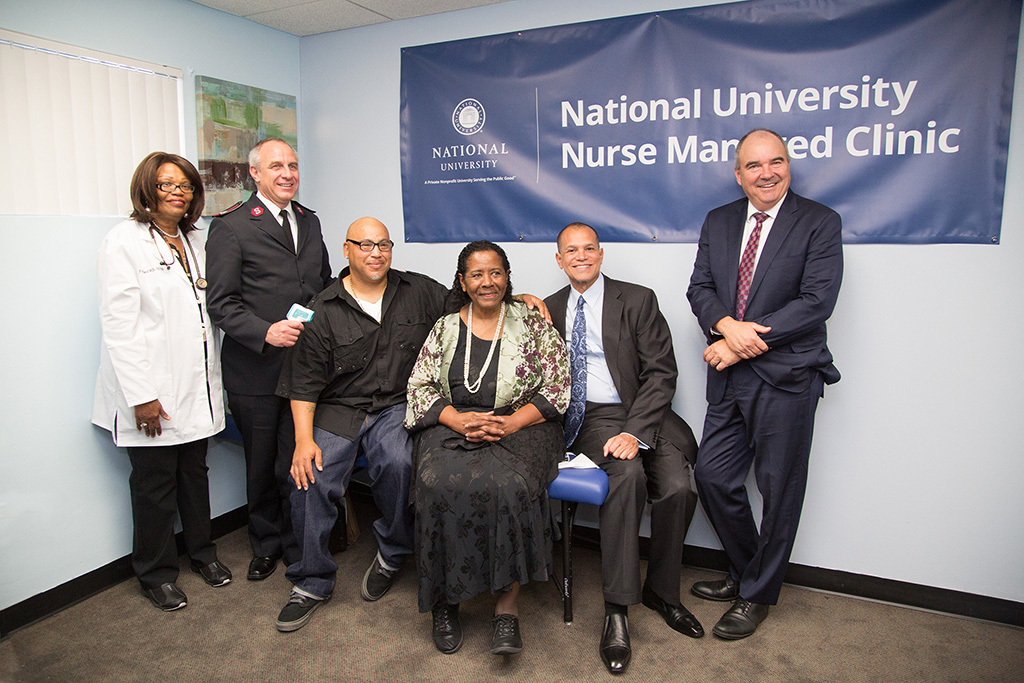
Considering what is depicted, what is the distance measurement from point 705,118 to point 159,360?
2.43 m

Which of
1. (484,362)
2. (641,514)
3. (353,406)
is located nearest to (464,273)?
(484,362)

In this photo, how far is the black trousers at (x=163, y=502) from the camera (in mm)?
2779

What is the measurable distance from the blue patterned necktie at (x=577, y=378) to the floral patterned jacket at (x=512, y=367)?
116mm

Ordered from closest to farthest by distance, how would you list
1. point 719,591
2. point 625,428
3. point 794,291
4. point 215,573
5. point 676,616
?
point 794,291 < point 676,616 < point 625,428 < point 719,591 < point 215,573

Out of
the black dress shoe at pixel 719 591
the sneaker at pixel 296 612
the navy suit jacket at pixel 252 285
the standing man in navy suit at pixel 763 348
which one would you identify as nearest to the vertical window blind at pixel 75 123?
the navy suit jacket at pixel 252 285

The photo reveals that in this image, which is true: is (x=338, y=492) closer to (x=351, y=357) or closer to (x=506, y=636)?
(x=351, y=357)

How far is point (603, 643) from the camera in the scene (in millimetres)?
2438

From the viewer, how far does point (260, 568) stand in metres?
3.05

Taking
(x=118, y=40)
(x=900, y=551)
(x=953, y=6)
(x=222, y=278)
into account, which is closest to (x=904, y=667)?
(x=900, y=551)

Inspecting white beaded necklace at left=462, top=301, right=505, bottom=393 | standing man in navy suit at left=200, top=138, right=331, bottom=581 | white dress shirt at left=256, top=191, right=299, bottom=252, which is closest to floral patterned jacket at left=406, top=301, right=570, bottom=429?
white beaded necklace at left=462, top=301, right=505, bottom=393

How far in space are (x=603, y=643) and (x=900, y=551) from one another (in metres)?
1.32

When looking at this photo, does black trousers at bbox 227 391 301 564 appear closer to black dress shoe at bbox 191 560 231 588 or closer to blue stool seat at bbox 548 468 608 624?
black dress shoe at bbox 191 560 231 588

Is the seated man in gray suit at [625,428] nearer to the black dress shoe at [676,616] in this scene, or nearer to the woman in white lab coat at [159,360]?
the black dress shoe at [676,616]

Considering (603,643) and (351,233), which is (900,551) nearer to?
(603,643)
